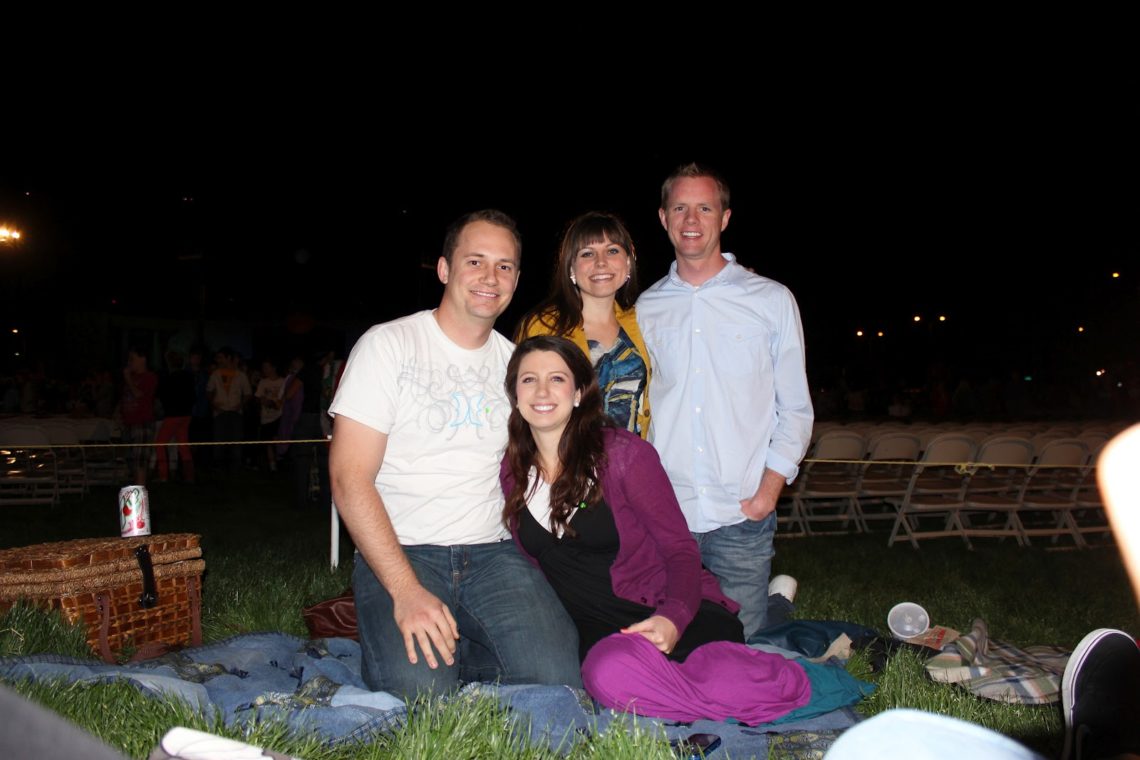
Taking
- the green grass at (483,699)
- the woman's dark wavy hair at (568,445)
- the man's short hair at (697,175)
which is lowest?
the green grass at (483,699)

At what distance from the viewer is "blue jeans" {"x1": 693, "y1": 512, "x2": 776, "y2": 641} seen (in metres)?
3.81

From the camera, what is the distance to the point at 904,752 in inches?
33.8

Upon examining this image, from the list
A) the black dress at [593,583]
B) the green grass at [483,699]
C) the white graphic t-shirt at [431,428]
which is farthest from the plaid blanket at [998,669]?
the white graphic t-shirt at [431,428]

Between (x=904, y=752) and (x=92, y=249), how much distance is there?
1022 inches

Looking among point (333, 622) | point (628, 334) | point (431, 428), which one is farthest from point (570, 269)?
point (333, 622)

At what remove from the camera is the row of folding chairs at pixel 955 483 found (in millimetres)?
7938

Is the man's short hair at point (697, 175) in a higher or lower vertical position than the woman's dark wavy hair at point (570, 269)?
higher

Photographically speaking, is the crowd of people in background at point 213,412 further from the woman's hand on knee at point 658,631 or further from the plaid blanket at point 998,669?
the plaid blanket at point 998,669

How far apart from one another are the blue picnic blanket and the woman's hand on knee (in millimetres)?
250

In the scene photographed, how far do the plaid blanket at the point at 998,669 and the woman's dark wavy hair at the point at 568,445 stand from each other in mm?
1743

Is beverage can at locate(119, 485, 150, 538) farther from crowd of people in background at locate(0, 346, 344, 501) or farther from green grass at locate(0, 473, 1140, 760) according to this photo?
crowd of people in background at locate(0, 346, 344, 501)

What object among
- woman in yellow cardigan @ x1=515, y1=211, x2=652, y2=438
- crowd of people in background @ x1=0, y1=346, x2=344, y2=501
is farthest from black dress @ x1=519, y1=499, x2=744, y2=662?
crowd of people in background @ x1=0, y1=346, x2=344, y2=501

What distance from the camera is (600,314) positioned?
3.85 m

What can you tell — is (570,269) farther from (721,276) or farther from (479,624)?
(479,624)
